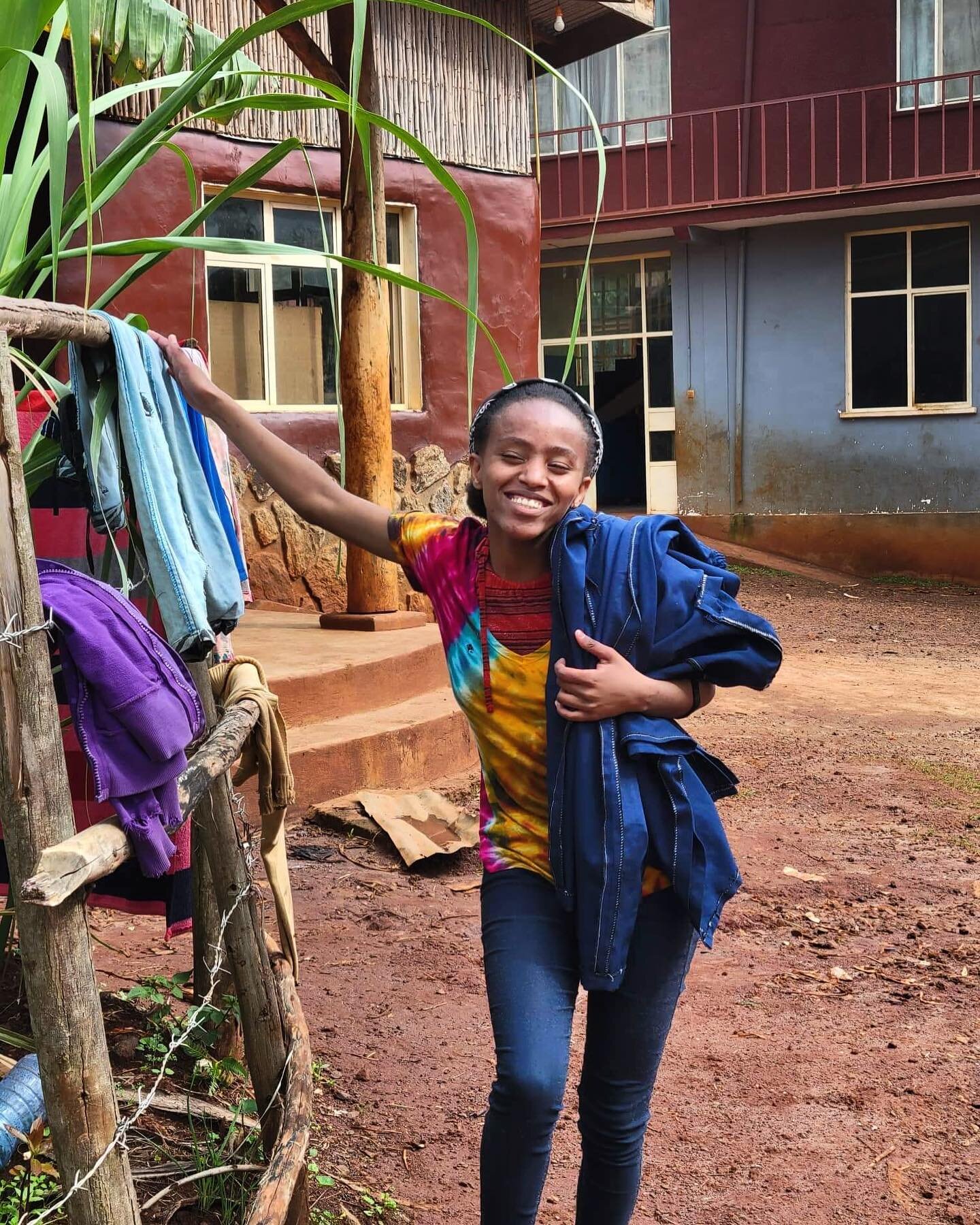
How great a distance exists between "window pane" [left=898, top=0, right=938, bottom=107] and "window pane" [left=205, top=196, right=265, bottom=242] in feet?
29.6

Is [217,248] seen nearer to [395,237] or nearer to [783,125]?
[395,237]

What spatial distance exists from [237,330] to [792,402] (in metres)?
8.36

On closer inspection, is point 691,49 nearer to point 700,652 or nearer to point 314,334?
point 314,334

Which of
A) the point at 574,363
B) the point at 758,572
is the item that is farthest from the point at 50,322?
the point at 574,363

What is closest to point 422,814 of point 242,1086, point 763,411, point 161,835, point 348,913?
point 348,913

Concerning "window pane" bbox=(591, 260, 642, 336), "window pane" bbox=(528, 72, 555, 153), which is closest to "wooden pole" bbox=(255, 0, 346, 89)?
"window pane" bbox=(528, 72, 555, 153)

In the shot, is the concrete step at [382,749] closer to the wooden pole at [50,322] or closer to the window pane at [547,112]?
the wooden pole at [50,322]

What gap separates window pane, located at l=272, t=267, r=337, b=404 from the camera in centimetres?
897

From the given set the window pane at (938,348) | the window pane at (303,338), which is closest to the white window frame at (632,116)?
the window pane at (938,348)

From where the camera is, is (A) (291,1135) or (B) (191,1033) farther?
(B) (191,1033)

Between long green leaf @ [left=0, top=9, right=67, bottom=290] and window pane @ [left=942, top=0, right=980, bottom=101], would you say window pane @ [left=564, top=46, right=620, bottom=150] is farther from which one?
long green leaf @ [left=0, top=9, right=67, bottom=290]

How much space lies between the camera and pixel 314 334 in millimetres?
9172

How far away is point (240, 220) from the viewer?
860 cm

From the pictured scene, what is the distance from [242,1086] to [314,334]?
22.4ft
